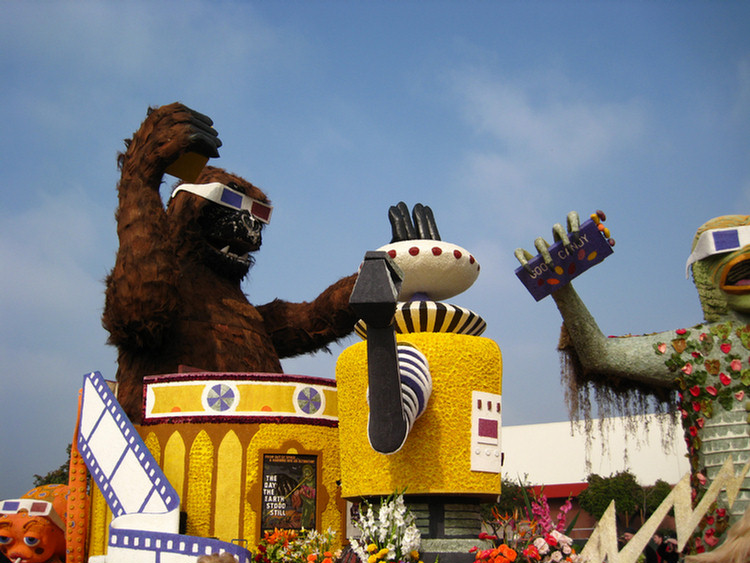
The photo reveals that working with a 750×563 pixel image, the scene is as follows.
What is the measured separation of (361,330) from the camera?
6.73 metres

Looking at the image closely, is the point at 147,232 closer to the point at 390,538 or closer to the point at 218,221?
the point at 218,221

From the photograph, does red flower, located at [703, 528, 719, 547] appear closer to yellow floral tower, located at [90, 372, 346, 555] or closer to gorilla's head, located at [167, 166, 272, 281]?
yellow floral tower, located at [90, 372, 346, 555]

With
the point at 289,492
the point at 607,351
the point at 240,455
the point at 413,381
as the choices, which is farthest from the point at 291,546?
the point at 607,351

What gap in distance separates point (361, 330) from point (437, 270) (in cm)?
89

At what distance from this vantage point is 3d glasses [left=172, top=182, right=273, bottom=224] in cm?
845

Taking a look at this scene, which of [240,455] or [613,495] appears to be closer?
[240,455]

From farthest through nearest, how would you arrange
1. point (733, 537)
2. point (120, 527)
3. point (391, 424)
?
1. point (120, 527)
2. point (391, 424)
3. point (733, 537)

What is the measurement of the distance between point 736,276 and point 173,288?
5.45m

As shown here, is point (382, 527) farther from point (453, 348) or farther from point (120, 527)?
point (120, 527)

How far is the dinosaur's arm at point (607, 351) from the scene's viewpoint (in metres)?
7.10

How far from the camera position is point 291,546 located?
670 centimetres

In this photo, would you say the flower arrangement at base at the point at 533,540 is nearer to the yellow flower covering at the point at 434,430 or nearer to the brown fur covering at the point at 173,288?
the yellow flower covering at the point at 434,430

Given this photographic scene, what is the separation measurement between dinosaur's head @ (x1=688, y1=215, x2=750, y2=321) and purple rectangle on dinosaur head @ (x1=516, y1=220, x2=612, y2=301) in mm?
1197

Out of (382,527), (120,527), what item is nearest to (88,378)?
(120,527)
